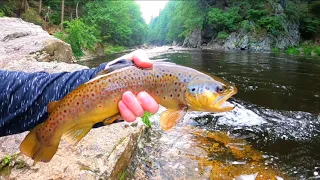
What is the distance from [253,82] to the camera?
33.0 feet

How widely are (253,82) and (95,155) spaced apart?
8.27 m

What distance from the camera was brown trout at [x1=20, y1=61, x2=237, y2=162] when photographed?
1.53 meters

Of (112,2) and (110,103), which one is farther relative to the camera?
(112,2)

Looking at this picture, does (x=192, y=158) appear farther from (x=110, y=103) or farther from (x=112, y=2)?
(x=112, y=2)

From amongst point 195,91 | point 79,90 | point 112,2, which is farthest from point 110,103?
point 112,2

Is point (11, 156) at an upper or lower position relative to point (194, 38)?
lower

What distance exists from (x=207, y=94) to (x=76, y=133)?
82 centimetres

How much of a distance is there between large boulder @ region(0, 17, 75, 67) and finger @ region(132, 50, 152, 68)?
5.65 metres

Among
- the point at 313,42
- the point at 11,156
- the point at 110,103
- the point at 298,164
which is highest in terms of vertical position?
the point at 313,42

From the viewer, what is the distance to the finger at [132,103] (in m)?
1.53

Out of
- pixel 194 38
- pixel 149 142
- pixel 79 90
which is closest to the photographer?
pixel 79 90

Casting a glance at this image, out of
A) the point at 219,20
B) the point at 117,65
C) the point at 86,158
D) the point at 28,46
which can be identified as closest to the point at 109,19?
the point at 219,20

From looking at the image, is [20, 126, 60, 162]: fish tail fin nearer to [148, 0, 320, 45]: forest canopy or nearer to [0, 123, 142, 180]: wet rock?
[0, 123, 142, 180]: wet rock

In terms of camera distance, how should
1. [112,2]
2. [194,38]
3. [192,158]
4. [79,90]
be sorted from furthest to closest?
[194,38]
[112,2]
[192,158]
[79,90]
